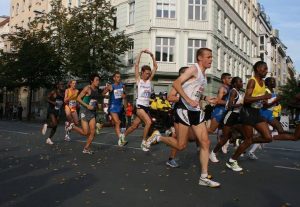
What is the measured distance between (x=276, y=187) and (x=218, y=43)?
34.1 m

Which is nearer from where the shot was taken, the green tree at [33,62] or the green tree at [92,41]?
the green tree at [92,41]

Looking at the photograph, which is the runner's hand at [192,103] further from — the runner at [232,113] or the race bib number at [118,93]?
the race bib number at [118,93]

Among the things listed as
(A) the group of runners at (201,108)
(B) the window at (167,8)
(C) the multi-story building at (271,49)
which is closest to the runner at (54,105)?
(A) the group of runners at (201,108)

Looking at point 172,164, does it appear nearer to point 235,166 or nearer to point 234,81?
point 235,166

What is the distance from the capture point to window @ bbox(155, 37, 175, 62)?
36.7m

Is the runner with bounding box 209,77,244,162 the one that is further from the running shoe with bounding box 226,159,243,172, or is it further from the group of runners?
the running shoe with bounding box 226,159,243,172

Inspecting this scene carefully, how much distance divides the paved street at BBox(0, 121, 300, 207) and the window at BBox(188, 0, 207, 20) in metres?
28.9

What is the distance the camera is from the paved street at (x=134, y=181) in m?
5.28

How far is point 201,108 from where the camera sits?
6.77 meters

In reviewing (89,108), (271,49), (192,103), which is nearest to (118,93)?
(89,108)

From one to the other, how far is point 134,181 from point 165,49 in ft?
101

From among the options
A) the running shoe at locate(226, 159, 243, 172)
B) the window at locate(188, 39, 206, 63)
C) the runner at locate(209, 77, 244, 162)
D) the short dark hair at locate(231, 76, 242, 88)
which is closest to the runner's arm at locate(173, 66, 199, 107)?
the running shoe at locate(226, 159, 243, 172)

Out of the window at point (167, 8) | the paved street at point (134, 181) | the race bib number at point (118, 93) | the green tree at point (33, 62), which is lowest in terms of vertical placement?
the paved street at point (134, 181)

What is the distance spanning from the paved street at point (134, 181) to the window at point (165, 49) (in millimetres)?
27191
